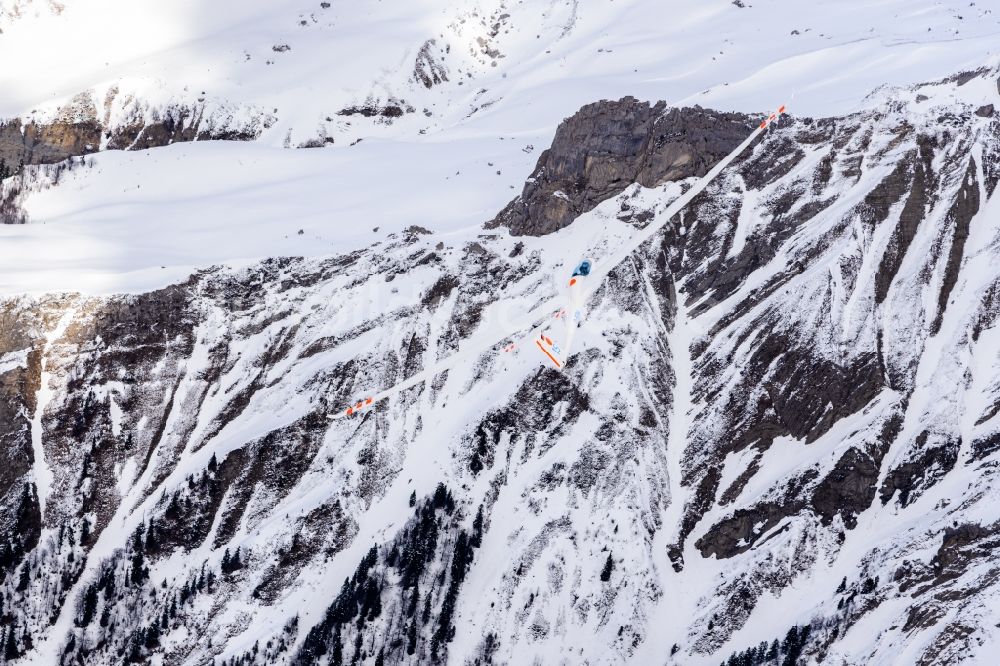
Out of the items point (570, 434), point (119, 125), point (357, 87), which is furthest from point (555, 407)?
point (119, 125)

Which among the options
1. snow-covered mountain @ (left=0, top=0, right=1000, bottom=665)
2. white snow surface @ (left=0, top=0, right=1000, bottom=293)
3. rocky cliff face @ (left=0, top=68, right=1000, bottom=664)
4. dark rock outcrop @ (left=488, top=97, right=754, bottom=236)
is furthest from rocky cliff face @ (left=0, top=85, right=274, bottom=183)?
dark rock outcrop @ (left=488, top=97, right=754, bottom=236)

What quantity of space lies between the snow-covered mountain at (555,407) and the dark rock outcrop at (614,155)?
38cm

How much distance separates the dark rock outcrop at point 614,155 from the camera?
5241 inches

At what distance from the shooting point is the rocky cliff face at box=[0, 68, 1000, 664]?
364ft

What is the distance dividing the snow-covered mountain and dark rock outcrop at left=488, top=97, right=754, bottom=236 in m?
0.38

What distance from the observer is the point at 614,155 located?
447ft

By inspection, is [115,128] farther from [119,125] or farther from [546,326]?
[546,326]

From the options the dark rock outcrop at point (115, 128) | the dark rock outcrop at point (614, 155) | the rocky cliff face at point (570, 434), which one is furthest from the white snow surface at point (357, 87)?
the rocky cliff face at point (570, 434)

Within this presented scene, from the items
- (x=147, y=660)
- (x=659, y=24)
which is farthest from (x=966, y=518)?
(x=659, y=24)

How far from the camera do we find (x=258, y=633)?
114938 mm

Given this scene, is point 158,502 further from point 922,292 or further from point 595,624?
point 922,292

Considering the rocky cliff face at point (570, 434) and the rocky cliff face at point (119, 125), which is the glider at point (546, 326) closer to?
the rocky cliff face at point (570, 434)

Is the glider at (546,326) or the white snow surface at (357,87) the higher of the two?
the white snow surface at (357,87)

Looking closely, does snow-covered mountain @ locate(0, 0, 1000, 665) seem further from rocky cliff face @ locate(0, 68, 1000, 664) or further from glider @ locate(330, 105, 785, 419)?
glider @ locate(330, 105, 785, 419)
